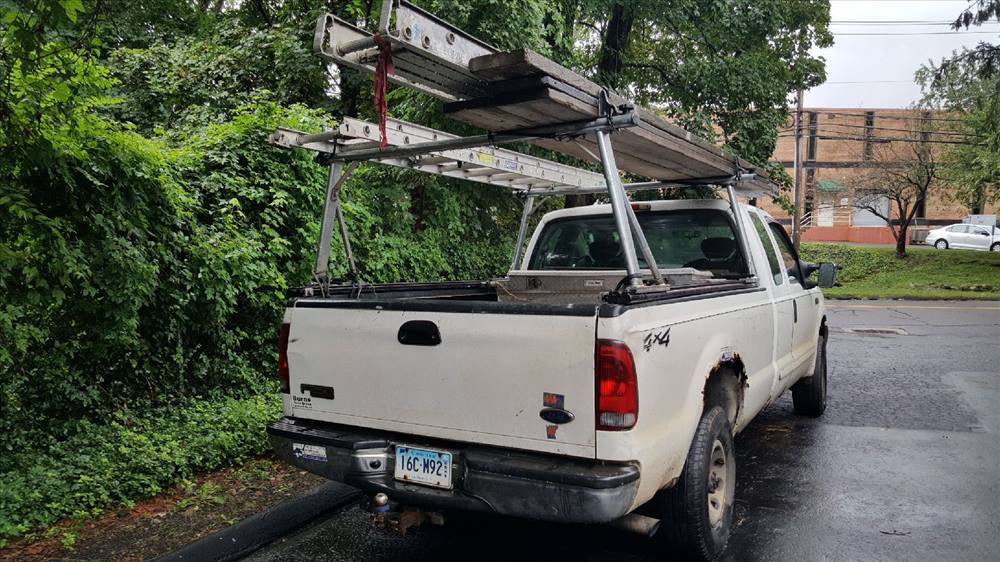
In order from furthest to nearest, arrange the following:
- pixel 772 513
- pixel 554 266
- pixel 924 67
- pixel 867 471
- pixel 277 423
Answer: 1. pixel 924 67
2. pixel 554 266
3. pixel 867 471
4. pixel 772 513
5. pixel 277 423

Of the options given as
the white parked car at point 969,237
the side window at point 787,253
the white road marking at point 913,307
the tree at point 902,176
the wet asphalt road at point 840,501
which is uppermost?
the tree at point 902,176

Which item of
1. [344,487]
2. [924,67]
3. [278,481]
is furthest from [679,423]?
[924,67]

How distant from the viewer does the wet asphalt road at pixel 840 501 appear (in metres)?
3.69

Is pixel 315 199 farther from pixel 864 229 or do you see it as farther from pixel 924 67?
pixel 864 229

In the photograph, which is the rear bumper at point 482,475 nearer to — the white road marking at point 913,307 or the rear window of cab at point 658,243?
the rear window of cab at point 658,243

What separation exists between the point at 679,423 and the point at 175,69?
9.91 metres

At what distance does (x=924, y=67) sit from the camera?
2978 centimetres

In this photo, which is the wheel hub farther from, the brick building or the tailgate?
the brick building

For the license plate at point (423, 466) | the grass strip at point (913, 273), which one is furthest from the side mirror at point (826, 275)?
the grass strip at point (913, 273)

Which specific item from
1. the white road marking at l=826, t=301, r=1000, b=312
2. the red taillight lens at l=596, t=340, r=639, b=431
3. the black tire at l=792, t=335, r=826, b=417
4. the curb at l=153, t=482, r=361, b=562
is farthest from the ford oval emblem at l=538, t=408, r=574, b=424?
the white road marking at l=826, t=301, r=1000, b=312

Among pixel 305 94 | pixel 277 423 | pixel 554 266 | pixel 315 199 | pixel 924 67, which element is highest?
pixel 924 67

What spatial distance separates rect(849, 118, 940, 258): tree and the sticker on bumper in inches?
1100

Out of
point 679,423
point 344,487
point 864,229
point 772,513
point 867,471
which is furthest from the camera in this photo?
point 864,229

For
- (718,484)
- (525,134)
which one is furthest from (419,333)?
(718,484)
